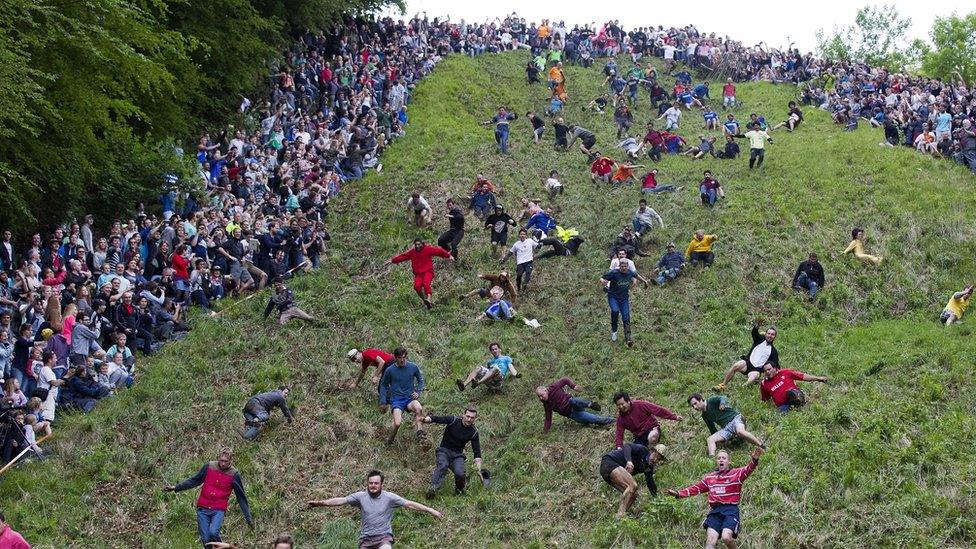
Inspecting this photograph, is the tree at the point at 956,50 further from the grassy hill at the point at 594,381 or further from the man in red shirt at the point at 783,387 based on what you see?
the man in red shirt at the point at 783,387

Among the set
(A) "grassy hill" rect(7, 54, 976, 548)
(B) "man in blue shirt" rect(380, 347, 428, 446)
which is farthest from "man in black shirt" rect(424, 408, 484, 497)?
(B) "man in blue shirt" rect(380, 347, 428, 446)

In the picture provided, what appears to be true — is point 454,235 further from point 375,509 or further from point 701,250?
point 375,509

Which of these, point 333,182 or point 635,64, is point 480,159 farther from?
point 635,64

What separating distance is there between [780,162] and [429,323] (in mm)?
15662

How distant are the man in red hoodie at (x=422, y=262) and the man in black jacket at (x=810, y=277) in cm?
845

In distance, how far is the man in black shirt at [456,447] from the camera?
619 inches

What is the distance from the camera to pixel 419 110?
39594mm

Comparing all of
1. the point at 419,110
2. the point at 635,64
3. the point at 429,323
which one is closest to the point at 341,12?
the point at 419,110

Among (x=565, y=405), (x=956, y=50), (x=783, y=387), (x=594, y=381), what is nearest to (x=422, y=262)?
(x=594, y=381)

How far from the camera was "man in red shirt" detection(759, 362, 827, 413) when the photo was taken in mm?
16922

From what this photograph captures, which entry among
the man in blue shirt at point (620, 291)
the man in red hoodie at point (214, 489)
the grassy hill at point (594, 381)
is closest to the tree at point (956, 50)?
the grassy hill at point (594, 381)

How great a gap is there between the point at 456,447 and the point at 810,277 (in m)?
11.2

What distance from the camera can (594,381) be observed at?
1975 centimetres

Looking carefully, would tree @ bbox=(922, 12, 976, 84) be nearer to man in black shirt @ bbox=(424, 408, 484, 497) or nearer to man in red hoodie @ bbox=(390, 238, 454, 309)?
man in red hoodie @ bbox=(390, 238, 454, 309)
